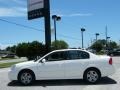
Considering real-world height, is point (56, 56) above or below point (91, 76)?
above

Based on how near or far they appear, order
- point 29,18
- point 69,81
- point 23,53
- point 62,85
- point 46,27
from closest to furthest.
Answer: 1. point 62,85
2. point 69,81
3. point 46,27
4. point 29,18
5. point 23,53

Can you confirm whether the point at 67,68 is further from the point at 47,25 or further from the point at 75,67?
the point at 47,25

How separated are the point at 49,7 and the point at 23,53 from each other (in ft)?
56.3

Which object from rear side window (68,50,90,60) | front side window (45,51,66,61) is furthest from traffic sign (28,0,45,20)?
rear side window (68,50,90,60)

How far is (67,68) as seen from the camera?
545 inches

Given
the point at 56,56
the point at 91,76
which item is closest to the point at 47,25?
the point at 56,56

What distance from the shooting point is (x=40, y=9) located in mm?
33406

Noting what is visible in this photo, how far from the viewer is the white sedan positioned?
13875mm

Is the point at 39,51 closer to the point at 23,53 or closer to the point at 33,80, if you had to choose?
the point at 23,53

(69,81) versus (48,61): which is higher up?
(48,61)

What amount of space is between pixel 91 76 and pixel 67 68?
116cm

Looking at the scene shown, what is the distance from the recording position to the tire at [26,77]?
14.0 m

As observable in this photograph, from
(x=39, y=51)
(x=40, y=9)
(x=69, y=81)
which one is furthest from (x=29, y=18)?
(x=69, y=81)

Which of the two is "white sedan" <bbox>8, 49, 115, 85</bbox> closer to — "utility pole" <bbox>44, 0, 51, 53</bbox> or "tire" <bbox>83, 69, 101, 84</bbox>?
"tire" <bbox>83, 69, 101, 84</bbox>
